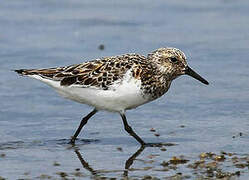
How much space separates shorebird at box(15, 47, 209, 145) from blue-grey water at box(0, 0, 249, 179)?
0.58m

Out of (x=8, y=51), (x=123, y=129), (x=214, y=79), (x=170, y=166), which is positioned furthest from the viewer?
(x=8, y=51)

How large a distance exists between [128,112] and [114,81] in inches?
66.6

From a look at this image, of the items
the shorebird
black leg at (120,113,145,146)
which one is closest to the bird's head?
the shorebird

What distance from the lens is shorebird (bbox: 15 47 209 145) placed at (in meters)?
9.58

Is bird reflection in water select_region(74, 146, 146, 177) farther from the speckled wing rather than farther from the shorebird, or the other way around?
the speckled wing

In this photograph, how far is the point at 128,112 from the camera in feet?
36.7

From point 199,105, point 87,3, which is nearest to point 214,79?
point 199,105

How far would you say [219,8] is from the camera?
16.3m

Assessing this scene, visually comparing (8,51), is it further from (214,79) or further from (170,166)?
(170,166)

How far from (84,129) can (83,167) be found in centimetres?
179

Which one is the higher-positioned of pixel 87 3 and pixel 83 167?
pixel 87 3

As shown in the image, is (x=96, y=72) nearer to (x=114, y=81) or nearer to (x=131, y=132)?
(x=114, y=81)

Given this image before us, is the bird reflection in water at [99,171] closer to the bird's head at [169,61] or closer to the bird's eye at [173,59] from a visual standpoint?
the bird's head at [169,61]

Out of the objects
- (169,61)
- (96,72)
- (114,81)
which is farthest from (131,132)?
(169,61)
